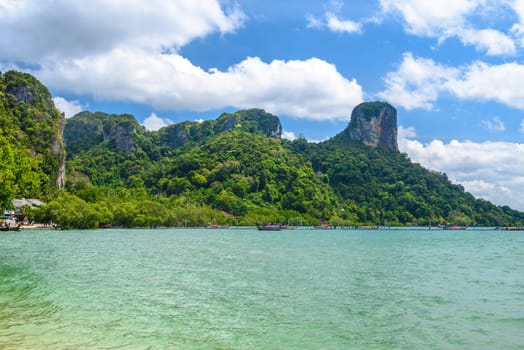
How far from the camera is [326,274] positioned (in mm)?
30609

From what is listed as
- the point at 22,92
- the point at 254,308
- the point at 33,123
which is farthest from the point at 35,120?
the point at 254,308

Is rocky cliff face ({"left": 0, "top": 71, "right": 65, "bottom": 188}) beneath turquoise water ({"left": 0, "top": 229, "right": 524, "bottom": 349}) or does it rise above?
above

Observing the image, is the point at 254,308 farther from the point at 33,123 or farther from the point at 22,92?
the point at 22,92

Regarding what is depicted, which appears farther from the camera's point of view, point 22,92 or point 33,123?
point 22,92

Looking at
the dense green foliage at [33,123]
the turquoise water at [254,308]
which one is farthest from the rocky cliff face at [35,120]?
the turquoise water at [254,308]

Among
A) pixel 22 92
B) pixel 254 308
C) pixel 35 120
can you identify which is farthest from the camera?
pixel 22 92

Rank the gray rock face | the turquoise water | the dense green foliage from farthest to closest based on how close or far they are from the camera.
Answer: the gray rock face → the dense green foliage → the turquoise water

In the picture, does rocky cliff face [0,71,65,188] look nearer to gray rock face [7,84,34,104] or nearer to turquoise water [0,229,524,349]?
gray rock face [7,84,34,104]

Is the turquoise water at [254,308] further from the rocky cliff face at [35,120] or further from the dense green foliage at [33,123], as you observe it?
the rocky cliff face at [35,120]

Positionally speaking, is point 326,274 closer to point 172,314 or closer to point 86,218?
point 172,314

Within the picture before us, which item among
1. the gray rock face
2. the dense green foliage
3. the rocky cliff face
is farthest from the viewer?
the gray rock face

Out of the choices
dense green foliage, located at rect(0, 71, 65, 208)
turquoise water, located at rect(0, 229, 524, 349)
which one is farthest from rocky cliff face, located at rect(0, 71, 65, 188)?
turquoise water, located at rect(0, 229, 524, 349)

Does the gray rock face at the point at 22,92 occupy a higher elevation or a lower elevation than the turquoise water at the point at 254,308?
higher

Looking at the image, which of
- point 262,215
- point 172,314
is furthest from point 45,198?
point 172,314
